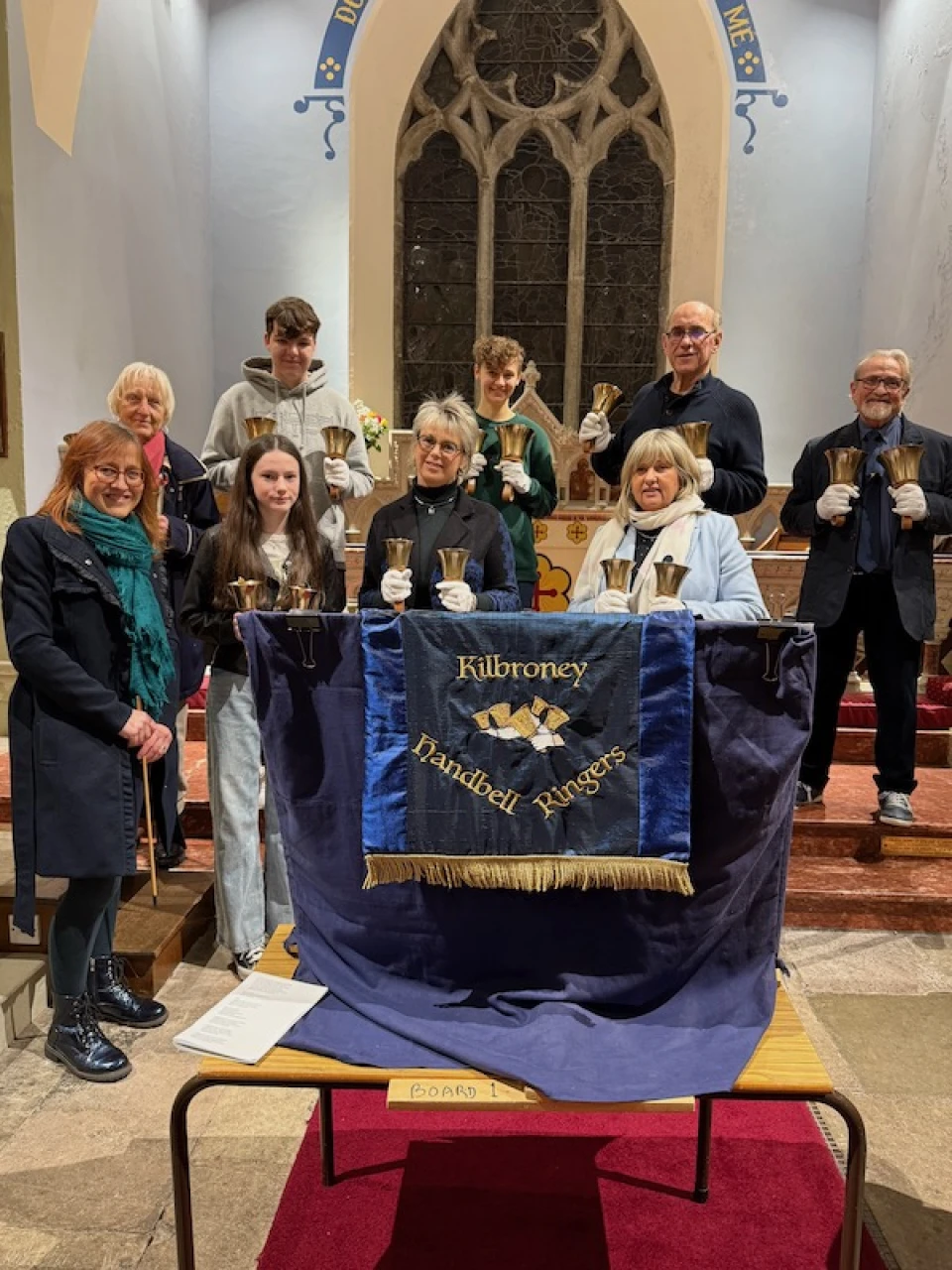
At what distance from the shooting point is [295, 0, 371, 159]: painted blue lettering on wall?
8047 mm

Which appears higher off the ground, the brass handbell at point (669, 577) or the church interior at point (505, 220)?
the church interior at point (505, 220)

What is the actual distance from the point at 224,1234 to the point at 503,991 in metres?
0.88

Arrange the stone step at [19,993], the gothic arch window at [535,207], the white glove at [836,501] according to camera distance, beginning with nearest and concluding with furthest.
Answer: the stone step at [19,993]
the white glove at [836,501]
the gothic arch window at [535,207]

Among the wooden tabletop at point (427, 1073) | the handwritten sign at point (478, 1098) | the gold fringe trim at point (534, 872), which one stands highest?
the gold fringe trim at point (534, 872)

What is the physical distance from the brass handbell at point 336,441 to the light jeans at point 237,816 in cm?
79

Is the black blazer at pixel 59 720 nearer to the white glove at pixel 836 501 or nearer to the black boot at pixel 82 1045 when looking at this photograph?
the black boot at pixel 82 1045

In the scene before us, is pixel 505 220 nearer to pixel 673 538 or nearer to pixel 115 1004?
pixel 673 538

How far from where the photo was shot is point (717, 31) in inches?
314

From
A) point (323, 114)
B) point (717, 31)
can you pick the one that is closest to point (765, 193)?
point (717, 31)

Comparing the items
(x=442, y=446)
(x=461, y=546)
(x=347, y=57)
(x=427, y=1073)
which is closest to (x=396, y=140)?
(x=347, y=57)

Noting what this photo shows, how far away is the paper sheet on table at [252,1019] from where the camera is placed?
1522 mm

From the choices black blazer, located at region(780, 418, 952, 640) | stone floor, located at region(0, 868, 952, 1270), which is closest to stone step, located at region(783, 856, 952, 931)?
stone floor, located at region(0, 868, 952, 1270)

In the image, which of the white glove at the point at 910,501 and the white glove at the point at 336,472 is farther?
the white glove at the point at 910,501

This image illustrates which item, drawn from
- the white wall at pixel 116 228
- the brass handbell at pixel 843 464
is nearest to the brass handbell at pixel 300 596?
the brass handbell at pixel 843 464
